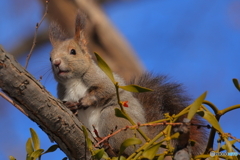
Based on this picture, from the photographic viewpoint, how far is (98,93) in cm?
245

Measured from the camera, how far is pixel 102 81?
258 centimetres

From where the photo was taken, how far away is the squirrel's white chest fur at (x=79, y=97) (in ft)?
7.61

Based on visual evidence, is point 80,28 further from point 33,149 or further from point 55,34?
point 33,149

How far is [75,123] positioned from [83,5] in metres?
2.49

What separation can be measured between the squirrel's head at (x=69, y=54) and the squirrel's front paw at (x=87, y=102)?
0.81 ft

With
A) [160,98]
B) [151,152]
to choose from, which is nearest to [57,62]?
[160,98]

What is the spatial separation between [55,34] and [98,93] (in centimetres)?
61

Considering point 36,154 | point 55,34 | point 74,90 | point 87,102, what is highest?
point 55,34

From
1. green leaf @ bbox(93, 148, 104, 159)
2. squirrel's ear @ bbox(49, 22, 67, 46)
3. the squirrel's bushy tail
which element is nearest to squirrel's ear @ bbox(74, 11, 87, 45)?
squirrel's ear @ bbox(49, 22, 67, 46)

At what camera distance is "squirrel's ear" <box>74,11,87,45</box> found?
249 centimetres

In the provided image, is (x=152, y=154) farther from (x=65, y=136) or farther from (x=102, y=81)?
(x=102, y=81)

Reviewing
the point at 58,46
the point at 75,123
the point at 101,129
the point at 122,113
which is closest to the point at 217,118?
the point at 122,113

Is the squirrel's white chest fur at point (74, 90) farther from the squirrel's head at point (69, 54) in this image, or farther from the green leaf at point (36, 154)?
the green leaf at point (36, 154)

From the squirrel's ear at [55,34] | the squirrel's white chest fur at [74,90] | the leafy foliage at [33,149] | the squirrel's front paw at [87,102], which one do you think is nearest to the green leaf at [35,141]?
the leafy foliage at [33,149]
